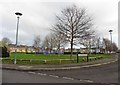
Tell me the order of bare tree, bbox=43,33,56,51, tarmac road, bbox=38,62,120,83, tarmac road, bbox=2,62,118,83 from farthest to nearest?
bare tree, bbox=43,33,56,51, tarmac road, bbox=38,62,120,83, tarmac road, bbox=2,62,118,83

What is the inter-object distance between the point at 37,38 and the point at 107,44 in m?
34.5

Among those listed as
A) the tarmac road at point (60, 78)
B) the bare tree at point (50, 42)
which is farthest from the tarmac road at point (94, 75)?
the bare tree at point (50, 42)

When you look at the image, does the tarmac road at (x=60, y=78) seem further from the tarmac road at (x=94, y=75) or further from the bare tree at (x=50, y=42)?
the bare tree at (x=50, y=42)

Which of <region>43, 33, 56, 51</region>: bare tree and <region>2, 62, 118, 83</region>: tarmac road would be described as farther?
<region>43, 33, 56, 51</region>: bare tree

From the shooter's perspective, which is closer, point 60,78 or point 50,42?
point 60,78

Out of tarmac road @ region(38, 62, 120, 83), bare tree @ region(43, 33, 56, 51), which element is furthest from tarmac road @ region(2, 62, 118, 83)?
bare tree @ region(43, 33, 56, 51)

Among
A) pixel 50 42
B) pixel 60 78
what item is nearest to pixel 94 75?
pixel 60 78

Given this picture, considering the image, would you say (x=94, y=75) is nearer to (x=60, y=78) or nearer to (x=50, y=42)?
(x=60, y=78)

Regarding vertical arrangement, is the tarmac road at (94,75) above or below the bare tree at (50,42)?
below

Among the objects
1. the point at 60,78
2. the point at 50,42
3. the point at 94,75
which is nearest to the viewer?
the point at 60,78

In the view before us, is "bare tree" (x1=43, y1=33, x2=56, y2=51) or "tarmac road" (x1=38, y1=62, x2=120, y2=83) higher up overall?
"bare tree" (x1=43, y1=33, x2=56, y2=51)

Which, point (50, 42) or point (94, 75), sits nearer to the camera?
point (94, 75)

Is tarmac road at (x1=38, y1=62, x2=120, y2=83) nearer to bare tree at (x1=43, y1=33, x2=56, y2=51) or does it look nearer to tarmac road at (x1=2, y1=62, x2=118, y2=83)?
A: tarmac road at (x1=2, y1=62, x2=118, y2=83)

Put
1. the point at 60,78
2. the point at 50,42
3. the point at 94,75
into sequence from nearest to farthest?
the point at 60,78
the point at 94,75
the point at 50,42
